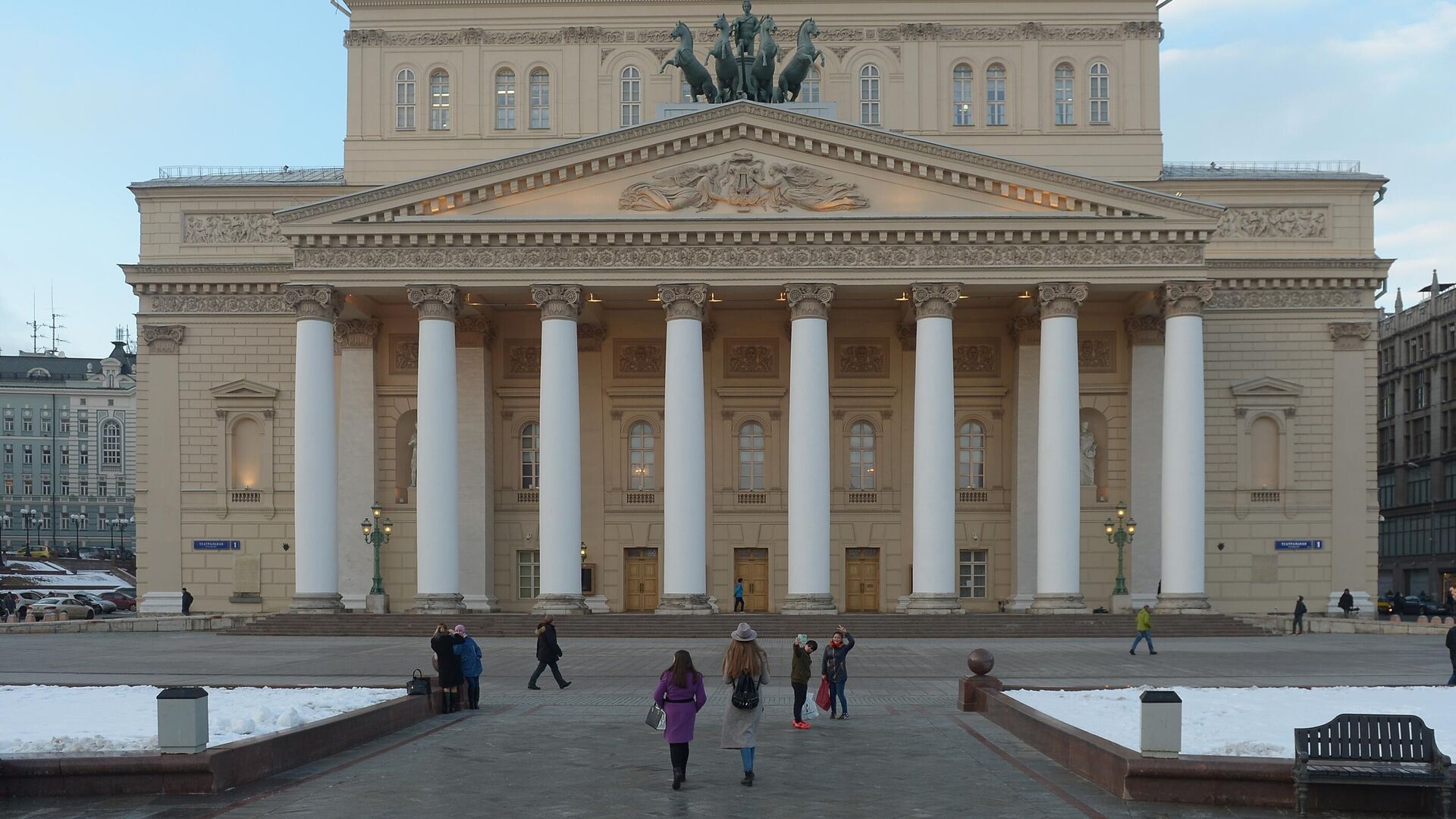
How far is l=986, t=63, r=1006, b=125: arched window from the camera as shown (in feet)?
195

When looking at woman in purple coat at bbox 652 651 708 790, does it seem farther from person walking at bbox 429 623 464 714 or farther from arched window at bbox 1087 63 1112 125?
arched window at bbox 1087 63 1112 125

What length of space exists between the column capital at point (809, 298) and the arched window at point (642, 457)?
30.9 ft

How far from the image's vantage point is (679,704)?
17.2 meters

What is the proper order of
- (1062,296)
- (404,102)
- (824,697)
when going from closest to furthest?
1. (824,697)
2. (1062,296)
3. (404,102)

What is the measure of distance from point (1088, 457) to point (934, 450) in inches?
340

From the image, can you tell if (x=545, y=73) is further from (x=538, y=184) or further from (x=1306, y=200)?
(x=1306, y=200)

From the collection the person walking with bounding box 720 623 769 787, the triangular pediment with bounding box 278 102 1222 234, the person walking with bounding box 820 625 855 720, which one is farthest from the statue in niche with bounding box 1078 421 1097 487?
the person walking with bounding box 720 623 769 787

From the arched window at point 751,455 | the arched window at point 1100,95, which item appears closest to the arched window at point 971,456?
the arched window at point 751,455

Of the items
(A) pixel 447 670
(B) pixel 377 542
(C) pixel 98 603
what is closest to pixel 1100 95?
(B) pixel 377 542

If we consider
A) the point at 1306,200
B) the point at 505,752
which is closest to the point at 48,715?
the point at 505,752

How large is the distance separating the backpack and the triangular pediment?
32.7 m

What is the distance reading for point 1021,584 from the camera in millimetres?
54125

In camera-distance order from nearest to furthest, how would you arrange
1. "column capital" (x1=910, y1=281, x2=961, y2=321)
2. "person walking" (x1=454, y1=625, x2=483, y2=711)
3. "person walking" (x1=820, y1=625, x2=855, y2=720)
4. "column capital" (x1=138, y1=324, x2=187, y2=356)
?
"person walking" (x1=820, y1=625, x2=855, y2=720), "person walking" (x1=454, y1=625, x2=483, y2=711), "column capital" (x1=910, y1=281, x2=961, y2=321), "column capital" (x1=138, y1=324, x2=187, y2=356)

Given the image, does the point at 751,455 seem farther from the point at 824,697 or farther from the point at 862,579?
the point at 824,697
